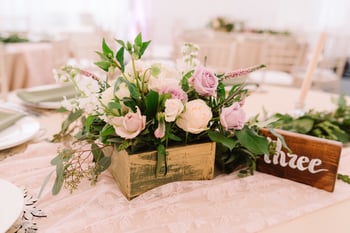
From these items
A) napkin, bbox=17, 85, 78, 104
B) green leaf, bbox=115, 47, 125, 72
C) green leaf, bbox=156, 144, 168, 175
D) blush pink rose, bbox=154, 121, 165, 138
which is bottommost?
napkin, bbox=17, 85, 78, 104

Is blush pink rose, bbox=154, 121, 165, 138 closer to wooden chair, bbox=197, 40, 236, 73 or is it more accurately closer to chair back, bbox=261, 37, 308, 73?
wooden chair, bbox=197, 40, 236, 73

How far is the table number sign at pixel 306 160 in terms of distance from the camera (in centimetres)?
68

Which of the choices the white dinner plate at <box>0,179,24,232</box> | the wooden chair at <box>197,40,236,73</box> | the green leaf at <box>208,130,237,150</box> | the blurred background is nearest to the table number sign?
the green leaf at <box>208,130,237,150</box>

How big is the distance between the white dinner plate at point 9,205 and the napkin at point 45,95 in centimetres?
56

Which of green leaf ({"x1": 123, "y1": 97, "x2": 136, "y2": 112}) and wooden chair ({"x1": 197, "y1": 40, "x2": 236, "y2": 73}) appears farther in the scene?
wooden chair ({"x1": 197, "y1": 40, "x2": 236, "y2": 73})

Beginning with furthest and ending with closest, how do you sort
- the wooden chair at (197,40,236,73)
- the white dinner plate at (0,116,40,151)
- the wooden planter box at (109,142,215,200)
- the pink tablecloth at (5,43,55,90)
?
the pink tablecloth at (5,43,55,90) → the wooden chair at (197,40,236,73) → the white dinner plate at (0,116,40,151) → the wooden planter box at (109,142,215,200)

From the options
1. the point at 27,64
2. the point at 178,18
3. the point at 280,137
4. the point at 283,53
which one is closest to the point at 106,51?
the point at 280,137

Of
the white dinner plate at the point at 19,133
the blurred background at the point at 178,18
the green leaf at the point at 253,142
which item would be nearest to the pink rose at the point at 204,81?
the green leaf at the point at 253,142

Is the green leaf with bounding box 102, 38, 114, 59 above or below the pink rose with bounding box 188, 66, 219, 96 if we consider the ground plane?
above

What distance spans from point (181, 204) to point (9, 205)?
30 centimetres

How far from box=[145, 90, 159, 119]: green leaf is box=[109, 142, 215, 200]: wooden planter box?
7 centimetres

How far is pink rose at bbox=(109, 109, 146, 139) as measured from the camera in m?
0.58

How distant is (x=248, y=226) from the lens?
0.58 metres

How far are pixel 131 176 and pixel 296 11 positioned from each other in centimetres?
595
